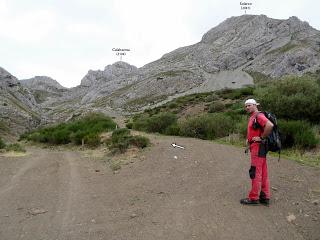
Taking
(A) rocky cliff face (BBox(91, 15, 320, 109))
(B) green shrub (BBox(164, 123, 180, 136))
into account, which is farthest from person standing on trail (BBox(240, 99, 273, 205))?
(A) rocky cliff face (BBox(91, 15, 320, 109))

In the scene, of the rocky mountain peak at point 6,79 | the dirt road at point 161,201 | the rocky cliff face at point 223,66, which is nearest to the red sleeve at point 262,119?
the dirt road at point 161,201

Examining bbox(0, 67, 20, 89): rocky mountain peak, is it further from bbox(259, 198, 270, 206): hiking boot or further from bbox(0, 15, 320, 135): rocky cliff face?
bbox(259, 198, 270, 206): hiking boot

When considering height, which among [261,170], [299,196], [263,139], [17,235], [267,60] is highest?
[267,60]

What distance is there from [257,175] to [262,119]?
3.42 feet

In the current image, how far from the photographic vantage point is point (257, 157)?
8438 mm

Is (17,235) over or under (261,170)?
under

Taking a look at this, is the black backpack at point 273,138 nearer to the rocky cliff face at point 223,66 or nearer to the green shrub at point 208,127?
the green shrub at point 208,127

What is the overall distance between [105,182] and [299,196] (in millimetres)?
5185

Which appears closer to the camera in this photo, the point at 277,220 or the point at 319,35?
the point at 277,220

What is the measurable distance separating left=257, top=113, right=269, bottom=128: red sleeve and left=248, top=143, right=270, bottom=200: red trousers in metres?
0.40

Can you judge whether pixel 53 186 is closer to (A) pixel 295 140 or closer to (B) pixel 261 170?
(B) pixel 261 170

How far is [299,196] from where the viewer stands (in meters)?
9.09

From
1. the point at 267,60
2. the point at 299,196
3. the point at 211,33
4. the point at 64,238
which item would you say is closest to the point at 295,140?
the point at 299,196

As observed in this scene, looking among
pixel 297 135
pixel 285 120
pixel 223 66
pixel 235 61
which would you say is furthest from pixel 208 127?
pixel 235 61
